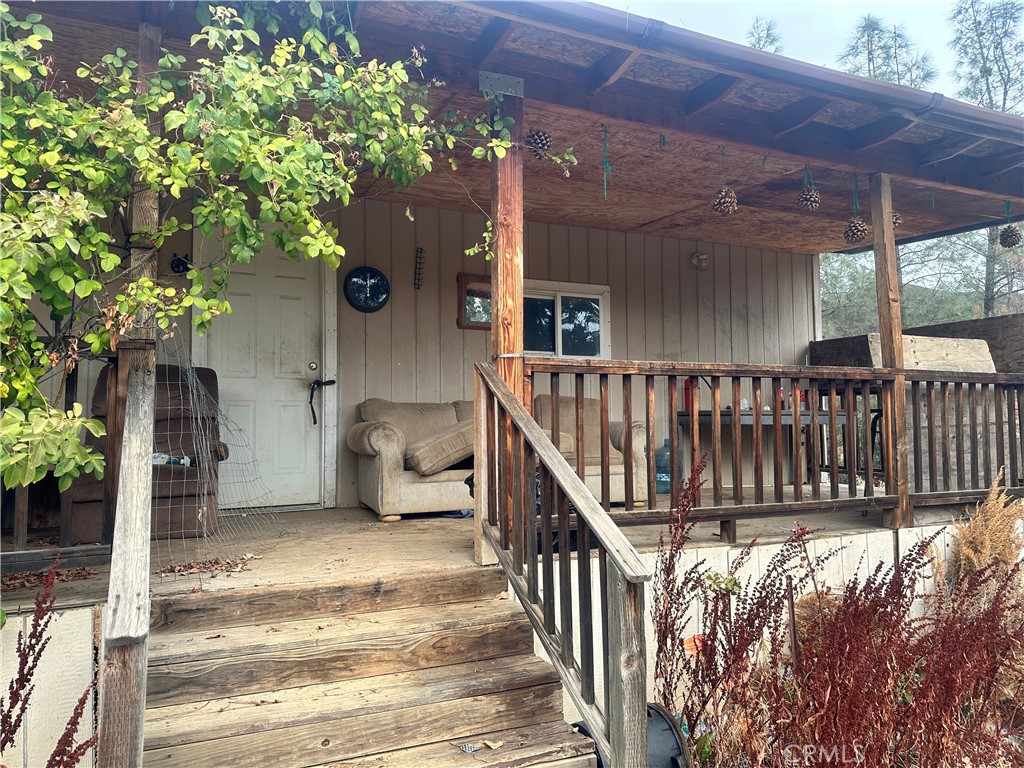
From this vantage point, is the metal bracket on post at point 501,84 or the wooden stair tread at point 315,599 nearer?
the wooden stair tread at point 315,599

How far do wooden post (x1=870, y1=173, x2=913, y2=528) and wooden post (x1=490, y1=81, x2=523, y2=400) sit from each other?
2374 mm

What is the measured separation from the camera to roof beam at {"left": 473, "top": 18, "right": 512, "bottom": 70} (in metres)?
2.84

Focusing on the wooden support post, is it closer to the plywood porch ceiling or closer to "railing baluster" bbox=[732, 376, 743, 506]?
the plywood porch ceiling

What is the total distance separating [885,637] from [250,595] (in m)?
2.32

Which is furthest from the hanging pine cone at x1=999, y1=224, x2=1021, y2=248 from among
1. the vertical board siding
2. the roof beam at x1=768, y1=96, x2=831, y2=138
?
the roof beam at x1=768, y1=96, x2=831, y2=138

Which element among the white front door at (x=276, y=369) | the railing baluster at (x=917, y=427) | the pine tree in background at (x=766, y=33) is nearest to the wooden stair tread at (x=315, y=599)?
the white front door at (x=276, y=369)

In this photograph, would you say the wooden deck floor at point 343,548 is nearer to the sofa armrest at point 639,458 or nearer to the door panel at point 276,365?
the door panel at point 276,365

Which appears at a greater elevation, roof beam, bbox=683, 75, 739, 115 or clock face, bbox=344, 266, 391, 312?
roof beam, bbox=683, 75, 739, 115

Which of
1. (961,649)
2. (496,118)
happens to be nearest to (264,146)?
(496,118)

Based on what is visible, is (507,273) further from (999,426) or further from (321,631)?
(999,426)

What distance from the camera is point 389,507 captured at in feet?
13.7

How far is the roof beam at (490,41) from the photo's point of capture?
112 inches

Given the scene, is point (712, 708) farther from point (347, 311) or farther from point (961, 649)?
point (347, 311)

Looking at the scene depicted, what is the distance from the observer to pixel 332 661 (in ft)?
7.75
